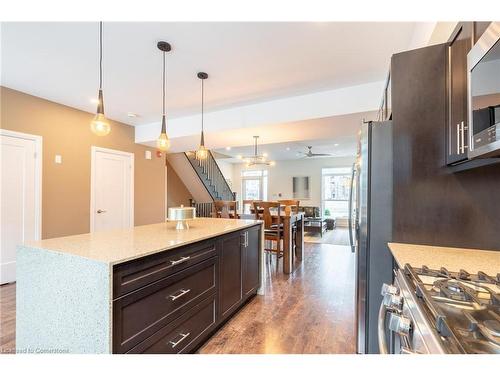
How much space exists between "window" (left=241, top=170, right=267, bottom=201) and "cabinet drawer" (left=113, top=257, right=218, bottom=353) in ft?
29.0

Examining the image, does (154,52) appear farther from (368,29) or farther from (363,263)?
(363,263)

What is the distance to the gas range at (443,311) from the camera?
62 cm

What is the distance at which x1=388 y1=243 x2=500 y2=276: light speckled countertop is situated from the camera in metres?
1.19

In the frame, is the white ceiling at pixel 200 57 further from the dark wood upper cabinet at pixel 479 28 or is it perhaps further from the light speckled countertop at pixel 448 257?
the light speckled countertop at pixel 448 257

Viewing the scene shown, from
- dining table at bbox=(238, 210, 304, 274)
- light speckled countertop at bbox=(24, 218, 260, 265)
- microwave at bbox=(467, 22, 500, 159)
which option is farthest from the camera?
dining table at bbox=(238, 210, 304, 274)

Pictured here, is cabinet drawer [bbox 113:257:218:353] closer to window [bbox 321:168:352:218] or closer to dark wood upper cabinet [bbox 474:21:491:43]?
dark wood upper cabinet [bbox 474:21:491:43]

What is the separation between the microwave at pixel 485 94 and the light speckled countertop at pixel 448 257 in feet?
1.80

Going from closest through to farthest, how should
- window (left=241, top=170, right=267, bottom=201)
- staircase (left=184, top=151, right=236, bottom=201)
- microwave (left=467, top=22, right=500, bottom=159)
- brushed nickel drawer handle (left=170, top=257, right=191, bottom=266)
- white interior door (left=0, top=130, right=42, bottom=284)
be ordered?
microwave (left=467, top=22, right=500, bottom=159) < brushed nickel drawer handle (left=170, top=257, right=191, bottom=266) < white interior door (left=0, top=130, right=42, bottom=284) < staircase (left=184, top=151, right=236, bottom=201) < window (left=241, top=170, right=267, bottom=201)

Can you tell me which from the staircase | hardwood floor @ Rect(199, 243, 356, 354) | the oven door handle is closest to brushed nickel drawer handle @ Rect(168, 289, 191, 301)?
hardwood floor @ Rect(199, 243, 356, 354)

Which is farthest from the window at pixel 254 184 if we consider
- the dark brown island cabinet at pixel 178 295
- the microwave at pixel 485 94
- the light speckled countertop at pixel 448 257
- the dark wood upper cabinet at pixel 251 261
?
the microwave at pixel 485 94

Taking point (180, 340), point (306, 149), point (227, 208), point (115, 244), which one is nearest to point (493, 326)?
point (180, 340)

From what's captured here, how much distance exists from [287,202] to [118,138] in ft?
11.4
